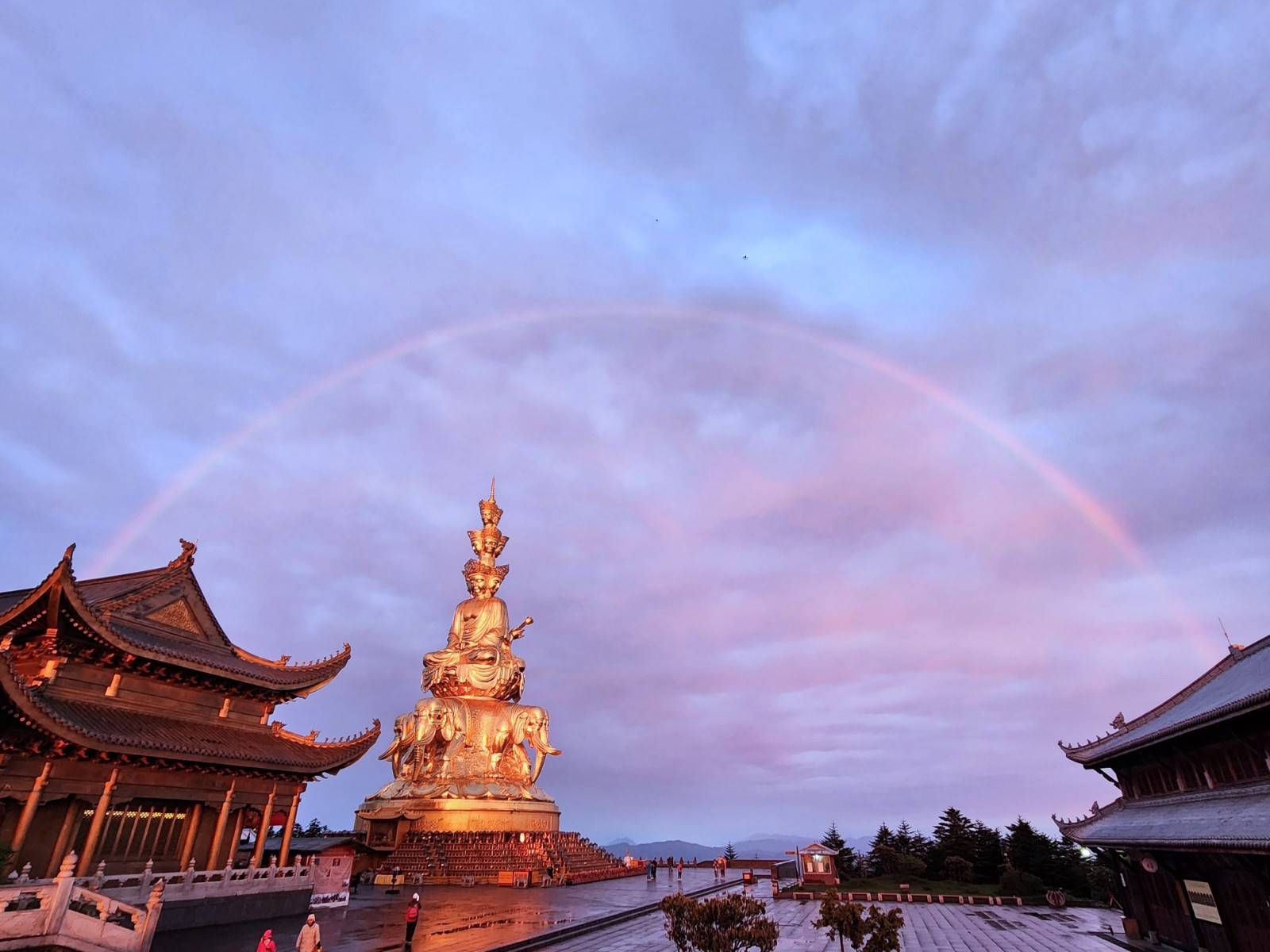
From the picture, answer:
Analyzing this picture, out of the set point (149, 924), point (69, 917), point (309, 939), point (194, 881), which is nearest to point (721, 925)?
point (309, 939)

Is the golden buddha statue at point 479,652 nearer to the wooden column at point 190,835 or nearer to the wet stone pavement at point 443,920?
the wet stone pavement at point 443,920

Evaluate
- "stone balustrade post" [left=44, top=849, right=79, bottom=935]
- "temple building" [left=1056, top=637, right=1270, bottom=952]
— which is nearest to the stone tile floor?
"temple building" [left=1056, top=637, right=1270, bottom=952]

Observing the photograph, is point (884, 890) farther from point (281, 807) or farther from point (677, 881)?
point (281, 807)

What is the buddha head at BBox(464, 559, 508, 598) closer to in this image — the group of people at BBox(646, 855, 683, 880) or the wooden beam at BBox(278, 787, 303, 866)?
the group of people at BBox(646, 855, 683, 880)

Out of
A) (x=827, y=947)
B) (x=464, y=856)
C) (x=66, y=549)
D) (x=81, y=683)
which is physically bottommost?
(x=827, y=947)

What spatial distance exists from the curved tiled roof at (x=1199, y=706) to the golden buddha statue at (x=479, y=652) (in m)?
29.0

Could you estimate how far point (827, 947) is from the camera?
17.1 metres

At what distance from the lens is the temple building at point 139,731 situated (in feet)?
52.1

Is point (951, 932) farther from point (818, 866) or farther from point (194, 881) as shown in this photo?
point (194, 881)

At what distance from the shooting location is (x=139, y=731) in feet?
58.9

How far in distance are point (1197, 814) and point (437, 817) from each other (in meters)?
30.9

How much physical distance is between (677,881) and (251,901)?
919 inches

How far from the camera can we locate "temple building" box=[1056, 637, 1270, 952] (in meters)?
14.3

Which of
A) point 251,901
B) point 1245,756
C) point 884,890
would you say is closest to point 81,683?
point 251,901
